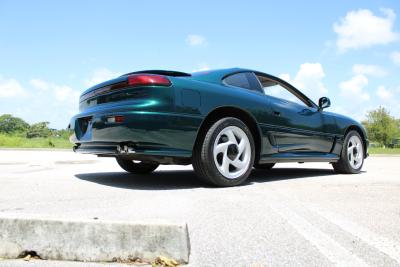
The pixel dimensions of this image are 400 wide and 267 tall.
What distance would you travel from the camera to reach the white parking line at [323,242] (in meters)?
1.88

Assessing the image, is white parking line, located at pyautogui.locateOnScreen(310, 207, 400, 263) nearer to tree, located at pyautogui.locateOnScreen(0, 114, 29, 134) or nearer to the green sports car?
the green sports car

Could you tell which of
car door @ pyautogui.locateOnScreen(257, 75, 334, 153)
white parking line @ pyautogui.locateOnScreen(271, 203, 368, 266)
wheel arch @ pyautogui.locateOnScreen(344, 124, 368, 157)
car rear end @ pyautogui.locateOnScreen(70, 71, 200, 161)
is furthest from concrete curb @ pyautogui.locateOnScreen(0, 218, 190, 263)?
wheel arch @ pyautogui.locateOnScreen(344, 124, 368, 157)

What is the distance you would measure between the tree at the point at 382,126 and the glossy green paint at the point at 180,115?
68.3 meters

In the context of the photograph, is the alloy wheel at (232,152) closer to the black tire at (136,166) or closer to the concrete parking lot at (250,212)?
the concrete parking lot at (250,212)

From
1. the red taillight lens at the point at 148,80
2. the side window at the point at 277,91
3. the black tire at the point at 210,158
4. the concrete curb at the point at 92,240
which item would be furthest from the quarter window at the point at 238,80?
the concrete curb at the point at 92,240

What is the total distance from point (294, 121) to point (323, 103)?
1003 millimetres

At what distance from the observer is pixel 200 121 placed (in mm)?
3990

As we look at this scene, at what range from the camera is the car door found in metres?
4.92

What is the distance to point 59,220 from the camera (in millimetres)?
1900

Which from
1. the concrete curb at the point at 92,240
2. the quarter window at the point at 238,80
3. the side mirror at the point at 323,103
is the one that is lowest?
the concrete curb at the point at 92,240

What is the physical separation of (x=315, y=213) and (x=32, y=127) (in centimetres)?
10098

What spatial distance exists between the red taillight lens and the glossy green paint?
0.04m

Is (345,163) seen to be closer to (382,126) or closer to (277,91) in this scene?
(277,91)

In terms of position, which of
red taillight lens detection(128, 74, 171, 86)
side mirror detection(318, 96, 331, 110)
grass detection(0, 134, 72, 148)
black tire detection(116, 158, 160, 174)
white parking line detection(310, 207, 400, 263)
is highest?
red taillight lens detection(128, 74, 171, 86)
